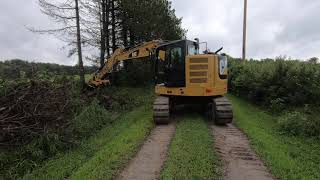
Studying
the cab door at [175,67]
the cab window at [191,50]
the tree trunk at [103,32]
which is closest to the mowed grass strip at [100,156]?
the cab door at [175,67]

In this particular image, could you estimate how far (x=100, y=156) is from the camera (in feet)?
33.6

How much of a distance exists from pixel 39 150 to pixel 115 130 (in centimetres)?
379

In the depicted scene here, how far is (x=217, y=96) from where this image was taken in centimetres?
1585

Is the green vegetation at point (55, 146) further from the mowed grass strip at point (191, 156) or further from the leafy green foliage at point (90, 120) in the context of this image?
the mowed grass strip at point (191, 156)

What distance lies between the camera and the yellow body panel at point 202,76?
15.2m

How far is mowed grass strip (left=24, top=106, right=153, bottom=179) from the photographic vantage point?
909 cm

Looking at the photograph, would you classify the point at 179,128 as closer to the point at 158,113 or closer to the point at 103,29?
the point at 158,113

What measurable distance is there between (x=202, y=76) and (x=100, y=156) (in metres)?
6.21

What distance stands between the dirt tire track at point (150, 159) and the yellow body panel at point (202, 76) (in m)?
Answer: 2.31

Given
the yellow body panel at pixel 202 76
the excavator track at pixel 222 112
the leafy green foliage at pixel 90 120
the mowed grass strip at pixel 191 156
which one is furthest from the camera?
the yellow body panel at pixel 202 76

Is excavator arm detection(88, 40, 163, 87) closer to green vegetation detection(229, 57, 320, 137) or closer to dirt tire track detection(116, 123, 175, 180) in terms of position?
green vegetation detection(229, 57, 320, 137)

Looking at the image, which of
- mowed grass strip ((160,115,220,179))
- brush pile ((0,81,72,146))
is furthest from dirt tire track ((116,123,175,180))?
brush pile ((0,81,72,146))

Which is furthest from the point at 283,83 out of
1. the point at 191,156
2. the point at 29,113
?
the point at 29,113

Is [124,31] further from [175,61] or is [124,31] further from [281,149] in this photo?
[281,149]
